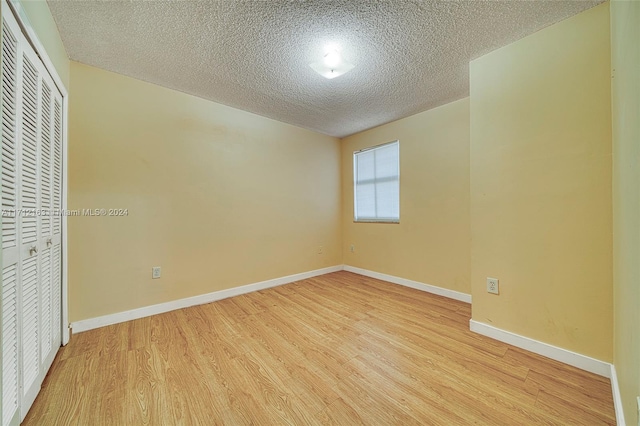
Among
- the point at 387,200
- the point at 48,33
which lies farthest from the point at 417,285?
the point at 48,33

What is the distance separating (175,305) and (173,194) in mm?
1191

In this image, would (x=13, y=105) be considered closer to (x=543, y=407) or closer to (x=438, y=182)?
(x=543, y=407)

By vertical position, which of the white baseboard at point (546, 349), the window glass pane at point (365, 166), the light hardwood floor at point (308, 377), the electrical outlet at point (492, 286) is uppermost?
the window glass pane at point (365, 166)

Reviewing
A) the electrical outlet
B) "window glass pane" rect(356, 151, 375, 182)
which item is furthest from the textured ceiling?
the electrical outlet

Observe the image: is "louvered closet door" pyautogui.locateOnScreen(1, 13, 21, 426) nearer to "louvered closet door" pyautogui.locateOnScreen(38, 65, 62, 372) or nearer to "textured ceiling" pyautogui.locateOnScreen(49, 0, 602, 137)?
"louvered closet door" pyautogui.locateOnScreen(38, 65, 62, 372)

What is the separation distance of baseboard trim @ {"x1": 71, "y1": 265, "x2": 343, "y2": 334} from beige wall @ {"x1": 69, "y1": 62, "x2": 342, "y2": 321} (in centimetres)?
5

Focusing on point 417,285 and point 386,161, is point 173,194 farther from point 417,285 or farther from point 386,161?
point 417,285

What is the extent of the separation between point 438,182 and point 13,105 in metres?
3.48

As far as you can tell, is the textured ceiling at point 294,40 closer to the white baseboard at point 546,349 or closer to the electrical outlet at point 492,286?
the electrical outlet at point 492,286

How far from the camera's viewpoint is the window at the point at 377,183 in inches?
138

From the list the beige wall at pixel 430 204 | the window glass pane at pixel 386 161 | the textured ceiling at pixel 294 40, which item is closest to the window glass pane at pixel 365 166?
the window glass pane at pixel 386 161

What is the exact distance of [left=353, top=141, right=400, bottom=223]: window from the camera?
3505 mm

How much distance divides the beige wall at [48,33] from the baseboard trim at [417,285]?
Answer: 3.93m

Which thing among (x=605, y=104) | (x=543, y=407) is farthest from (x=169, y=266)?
(x=605, y=104)
